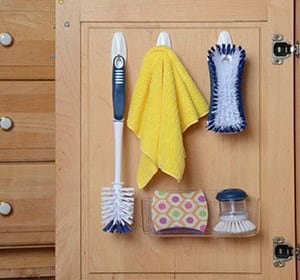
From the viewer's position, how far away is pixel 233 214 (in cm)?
100

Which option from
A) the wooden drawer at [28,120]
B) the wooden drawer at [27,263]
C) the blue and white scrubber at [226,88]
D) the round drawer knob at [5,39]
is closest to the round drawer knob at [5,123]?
the wooden drawer at [28,120]

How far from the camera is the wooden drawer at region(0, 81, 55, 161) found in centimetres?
119

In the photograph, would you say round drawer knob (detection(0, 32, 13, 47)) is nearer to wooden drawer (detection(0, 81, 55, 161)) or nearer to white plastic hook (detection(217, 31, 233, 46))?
wooden drawer (detection(0, 81, 55, 161))

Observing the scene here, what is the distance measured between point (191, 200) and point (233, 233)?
0.32 feet

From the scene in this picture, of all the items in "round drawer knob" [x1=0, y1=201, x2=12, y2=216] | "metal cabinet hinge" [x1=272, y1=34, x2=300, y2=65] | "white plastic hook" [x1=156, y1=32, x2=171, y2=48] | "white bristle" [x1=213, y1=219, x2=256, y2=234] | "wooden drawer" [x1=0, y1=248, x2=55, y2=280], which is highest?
"white plastic hook" [x1=156, y1=32, x2=171, y2=48]

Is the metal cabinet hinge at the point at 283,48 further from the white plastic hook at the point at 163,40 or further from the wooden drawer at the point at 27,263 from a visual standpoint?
the wooden drawer at the point at 27,263

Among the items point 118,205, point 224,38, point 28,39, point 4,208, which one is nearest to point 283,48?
point 224,38

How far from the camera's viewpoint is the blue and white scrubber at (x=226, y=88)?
99 cm

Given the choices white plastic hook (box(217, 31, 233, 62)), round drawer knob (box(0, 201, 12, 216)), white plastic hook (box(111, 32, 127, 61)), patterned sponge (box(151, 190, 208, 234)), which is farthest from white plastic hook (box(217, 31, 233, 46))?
round drawer knob (box(0, 201, 12, 216))

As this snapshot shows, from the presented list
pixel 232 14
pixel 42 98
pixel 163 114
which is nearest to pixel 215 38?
pixel 232 14

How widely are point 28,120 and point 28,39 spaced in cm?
18

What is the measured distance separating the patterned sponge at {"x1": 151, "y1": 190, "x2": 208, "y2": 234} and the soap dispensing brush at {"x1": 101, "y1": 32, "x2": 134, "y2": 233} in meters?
0.05

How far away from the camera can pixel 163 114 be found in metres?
0.98

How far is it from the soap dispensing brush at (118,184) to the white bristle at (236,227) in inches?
6.8
